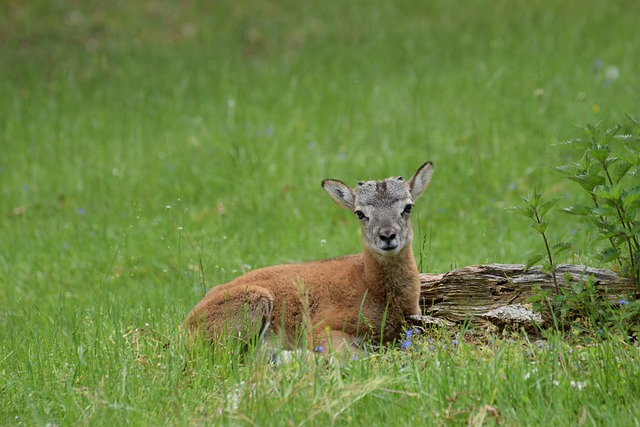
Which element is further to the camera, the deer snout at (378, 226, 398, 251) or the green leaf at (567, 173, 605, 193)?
the deer snout at (378, 226, 398, 251)

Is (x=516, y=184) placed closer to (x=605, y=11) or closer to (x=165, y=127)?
(x=165, y=127)

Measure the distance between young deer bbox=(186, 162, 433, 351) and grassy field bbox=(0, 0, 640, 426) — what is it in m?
0.34

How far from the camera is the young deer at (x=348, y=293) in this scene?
7078 millimetres

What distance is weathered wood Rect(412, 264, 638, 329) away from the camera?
6.67m

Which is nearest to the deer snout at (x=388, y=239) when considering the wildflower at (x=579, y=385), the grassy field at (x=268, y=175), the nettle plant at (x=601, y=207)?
the grassy field at (x=268, y=175)

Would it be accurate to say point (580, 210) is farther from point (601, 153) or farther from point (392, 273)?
point (392, 273)

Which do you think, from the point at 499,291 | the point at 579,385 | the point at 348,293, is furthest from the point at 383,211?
the point at 579,385

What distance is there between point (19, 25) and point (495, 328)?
15.4 meters

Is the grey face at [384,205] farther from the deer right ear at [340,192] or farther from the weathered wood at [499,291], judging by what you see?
the weathered wood at [499,291]

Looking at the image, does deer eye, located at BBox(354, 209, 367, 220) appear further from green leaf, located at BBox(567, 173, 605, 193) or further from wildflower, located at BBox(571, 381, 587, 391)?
wildflower, located at BBox(571, 381, 587, 391)

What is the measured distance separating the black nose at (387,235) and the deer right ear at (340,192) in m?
0.65

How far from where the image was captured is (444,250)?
35.6ft

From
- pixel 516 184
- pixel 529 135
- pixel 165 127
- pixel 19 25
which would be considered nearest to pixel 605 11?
pixel 529 135

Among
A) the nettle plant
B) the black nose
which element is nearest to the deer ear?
the black nose
